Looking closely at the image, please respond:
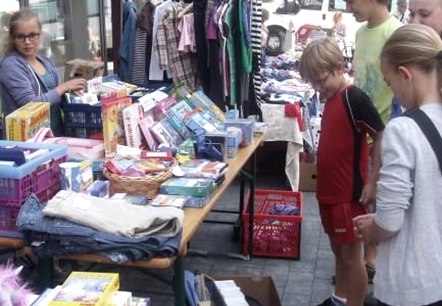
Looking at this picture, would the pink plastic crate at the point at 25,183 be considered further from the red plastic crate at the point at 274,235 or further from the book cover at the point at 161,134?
the red plastic crate at the point at 274,235

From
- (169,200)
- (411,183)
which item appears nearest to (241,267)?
(169,200)

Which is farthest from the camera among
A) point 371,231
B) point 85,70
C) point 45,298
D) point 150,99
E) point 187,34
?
point 187,34

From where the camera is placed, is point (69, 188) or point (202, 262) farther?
point (202, 262)

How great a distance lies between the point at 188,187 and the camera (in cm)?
249

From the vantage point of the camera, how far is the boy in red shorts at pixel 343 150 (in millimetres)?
2744

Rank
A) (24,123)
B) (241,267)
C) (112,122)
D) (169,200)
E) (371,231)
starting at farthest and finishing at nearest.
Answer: (241,267) < (112,122) < (24,123) < (169,200) < (371,231)

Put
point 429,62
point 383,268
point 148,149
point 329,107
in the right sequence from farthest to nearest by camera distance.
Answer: point 148,149, point 329,107, point 383,268, point 429,62

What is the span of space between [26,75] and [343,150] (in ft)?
5.57

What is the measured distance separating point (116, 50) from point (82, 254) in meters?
4.28

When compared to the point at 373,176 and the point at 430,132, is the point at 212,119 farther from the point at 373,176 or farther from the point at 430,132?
the point at 430,132

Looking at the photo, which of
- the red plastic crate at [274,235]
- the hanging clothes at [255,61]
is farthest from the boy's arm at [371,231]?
the hanging clothes at [255,61]

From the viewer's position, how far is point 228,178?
287 centimetres

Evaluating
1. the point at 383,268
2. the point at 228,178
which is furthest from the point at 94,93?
the point at 383,268

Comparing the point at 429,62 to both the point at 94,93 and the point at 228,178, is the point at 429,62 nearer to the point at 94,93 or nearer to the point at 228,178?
the point at 228,178
